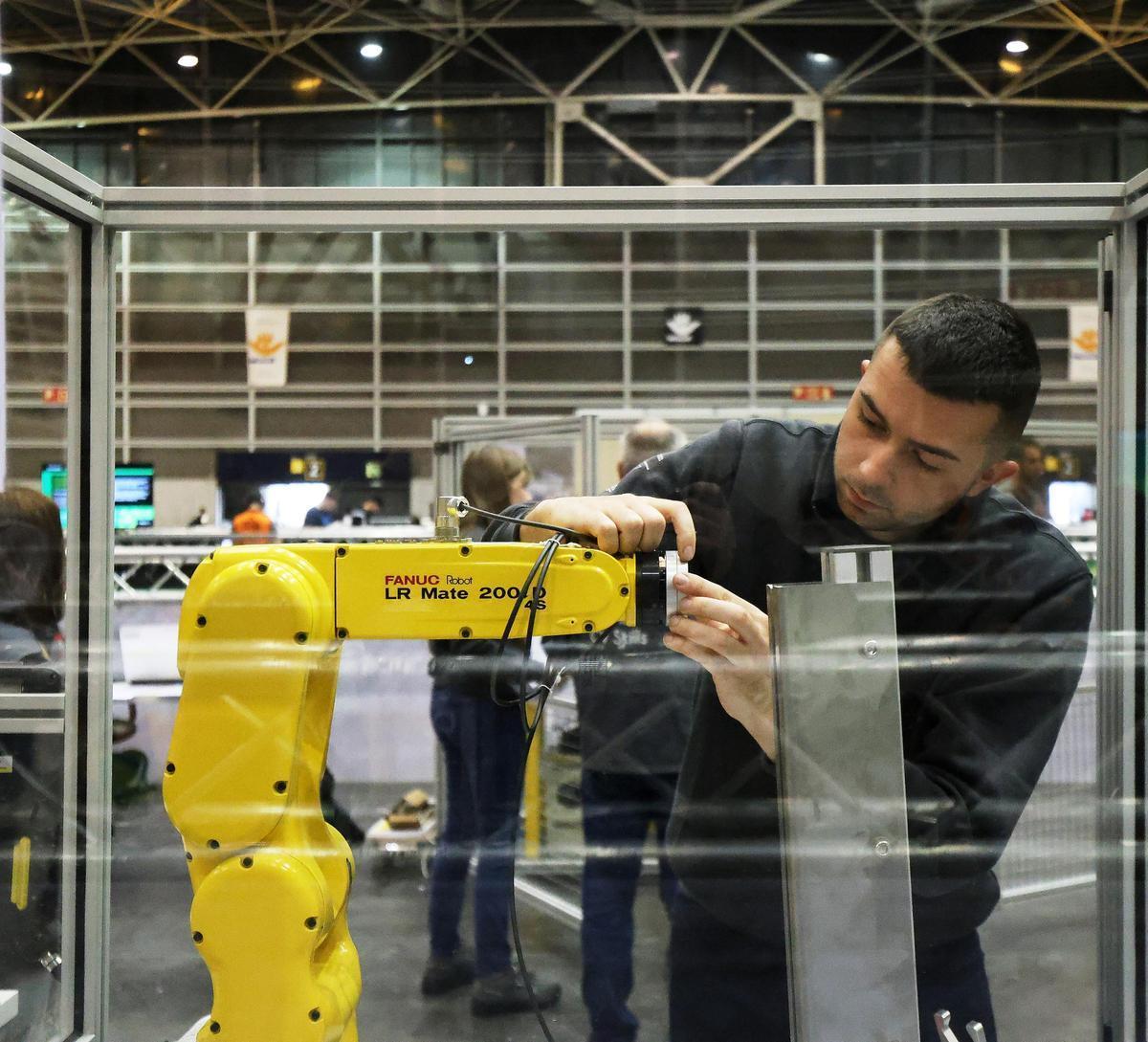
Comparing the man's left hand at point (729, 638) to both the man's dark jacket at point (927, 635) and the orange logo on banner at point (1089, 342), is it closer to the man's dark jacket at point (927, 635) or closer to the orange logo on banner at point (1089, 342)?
the man's dark jacket at point (927, 635)

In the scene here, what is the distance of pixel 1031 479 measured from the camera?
154cm

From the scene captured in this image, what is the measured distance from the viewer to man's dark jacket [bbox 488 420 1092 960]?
37.9 inches

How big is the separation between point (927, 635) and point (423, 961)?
1516 mm

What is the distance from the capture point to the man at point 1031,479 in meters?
1.35

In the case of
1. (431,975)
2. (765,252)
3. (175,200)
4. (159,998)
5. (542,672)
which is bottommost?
(431,975)

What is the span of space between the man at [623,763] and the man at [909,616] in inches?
21.3

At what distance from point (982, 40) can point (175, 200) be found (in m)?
1.79

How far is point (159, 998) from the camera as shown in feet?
4.74

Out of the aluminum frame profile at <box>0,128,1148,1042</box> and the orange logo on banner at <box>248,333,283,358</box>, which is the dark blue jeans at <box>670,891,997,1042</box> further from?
the orange logo on banner at <box>248,333,283,358</box>

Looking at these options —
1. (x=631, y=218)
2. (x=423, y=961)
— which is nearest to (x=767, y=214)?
(x=631, y=218)

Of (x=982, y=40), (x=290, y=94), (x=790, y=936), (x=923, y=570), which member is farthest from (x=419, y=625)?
(x=982, y=40)

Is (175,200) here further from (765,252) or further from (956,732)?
(765,252)

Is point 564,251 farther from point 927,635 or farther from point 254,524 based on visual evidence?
point 927,635

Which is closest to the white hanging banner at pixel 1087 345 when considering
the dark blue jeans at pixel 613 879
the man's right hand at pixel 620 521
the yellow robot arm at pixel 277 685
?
the man's right hand at pixel 620 521
